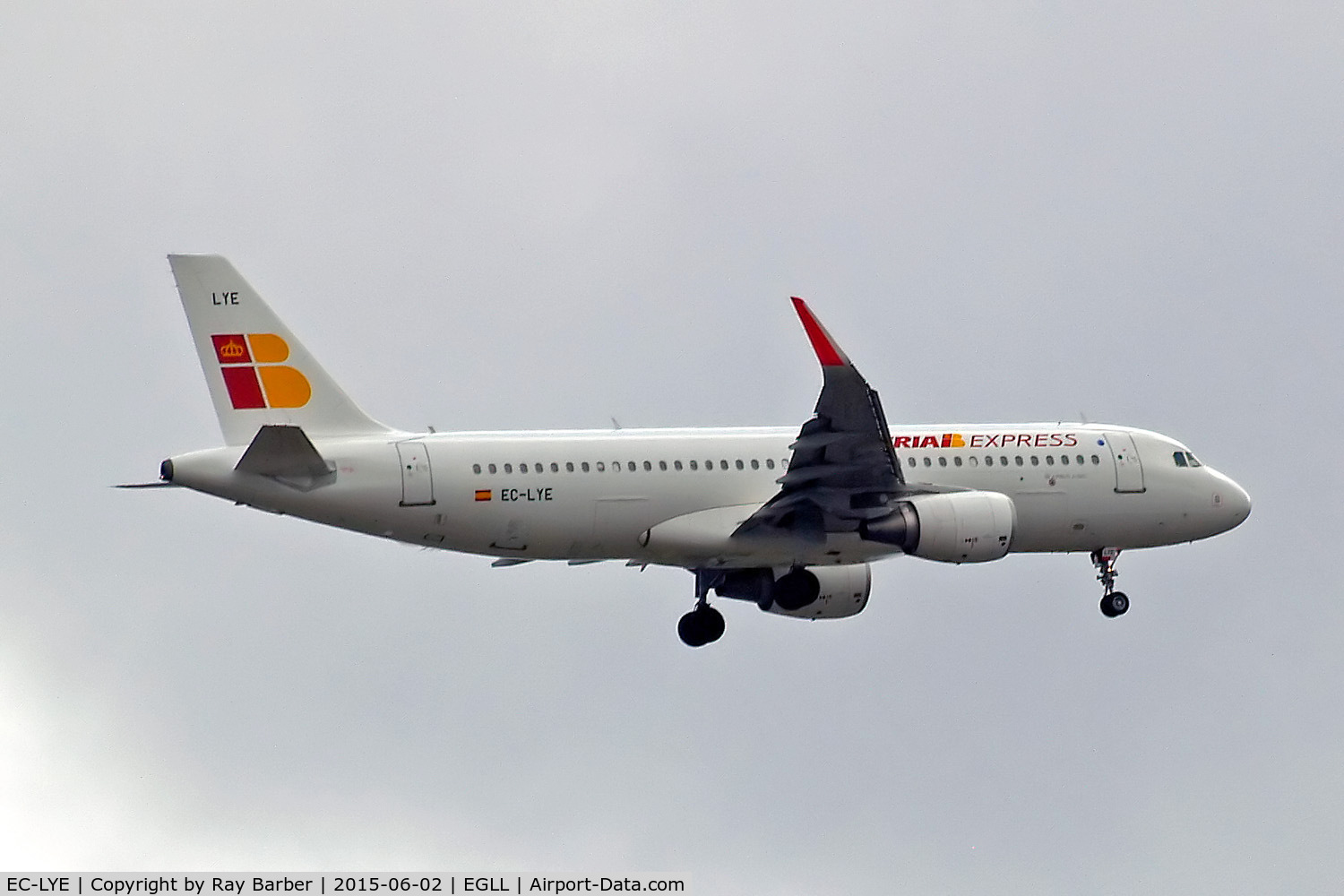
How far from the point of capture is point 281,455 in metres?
36.0

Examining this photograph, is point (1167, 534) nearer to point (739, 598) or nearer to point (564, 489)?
point (739, 598)

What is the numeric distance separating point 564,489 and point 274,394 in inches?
209

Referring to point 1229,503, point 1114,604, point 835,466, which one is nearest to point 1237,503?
point 1229,503

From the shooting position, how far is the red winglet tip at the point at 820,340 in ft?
118

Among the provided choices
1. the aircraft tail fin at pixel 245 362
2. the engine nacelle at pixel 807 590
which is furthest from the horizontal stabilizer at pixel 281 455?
the engine nacelle at pixel 807 590

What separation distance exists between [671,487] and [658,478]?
300mm

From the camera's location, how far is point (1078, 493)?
43219 mm

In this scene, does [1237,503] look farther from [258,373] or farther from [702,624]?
[258,373]

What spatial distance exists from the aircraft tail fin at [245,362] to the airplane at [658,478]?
1.2 inches

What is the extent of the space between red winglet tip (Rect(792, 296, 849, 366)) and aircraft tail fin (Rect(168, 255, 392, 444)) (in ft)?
26.6

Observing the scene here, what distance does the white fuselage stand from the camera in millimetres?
37250

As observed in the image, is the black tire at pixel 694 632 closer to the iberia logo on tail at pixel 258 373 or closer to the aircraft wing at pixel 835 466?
the aircraft wing at pixel 835 466

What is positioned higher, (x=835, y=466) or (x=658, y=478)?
(x=658, y=478)

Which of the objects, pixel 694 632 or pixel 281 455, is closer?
pixel 281 455
